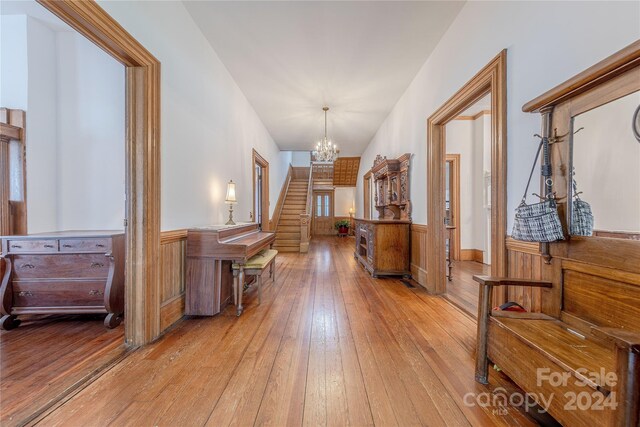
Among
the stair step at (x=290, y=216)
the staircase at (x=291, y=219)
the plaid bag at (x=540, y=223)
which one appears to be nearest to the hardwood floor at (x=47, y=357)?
the plaid bag at (x=540, y=223)

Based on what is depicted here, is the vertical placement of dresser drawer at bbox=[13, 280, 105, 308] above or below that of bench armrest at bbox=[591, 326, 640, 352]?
below

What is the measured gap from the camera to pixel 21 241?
2361 millimetres

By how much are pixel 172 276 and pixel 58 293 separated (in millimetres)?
1053

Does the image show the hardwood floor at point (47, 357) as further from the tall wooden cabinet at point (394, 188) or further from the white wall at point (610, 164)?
the tall wooden cabinet at point (394, 188)

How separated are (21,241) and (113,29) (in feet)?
6.96

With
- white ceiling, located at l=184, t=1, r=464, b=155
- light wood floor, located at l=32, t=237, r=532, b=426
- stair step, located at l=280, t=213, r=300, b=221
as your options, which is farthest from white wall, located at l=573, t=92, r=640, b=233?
stair step, located at l=280, t=213, r=300, b=221

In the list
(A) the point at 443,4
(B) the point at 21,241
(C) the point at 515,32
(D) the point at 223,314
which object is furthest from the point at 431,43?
(B) the point at 21,241

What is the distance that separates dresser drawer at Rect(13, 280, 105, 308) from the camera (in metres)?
2.40

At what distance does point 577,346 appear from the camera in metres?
1.22

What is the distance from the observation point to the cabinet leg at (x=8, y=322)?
235 centimetres

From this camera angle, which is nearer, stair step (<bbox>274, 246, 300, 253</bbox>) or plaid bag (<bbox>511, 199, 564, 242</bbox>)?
plaid bag (<bbox>511, 199, 564, 242</bbox>)

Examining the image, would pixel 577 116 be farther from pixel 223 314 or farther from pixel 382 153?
pixel 382 153

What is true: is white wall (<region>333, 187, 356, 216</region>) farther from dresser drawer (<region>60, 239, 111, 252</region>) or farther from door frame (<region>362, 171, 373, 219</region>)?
dresser drawer (<region>60, 239, 111, 252</region>)

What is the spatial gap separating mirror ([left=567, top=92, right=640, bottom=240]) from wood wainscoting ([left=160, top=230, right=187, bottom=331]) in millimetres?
3069
